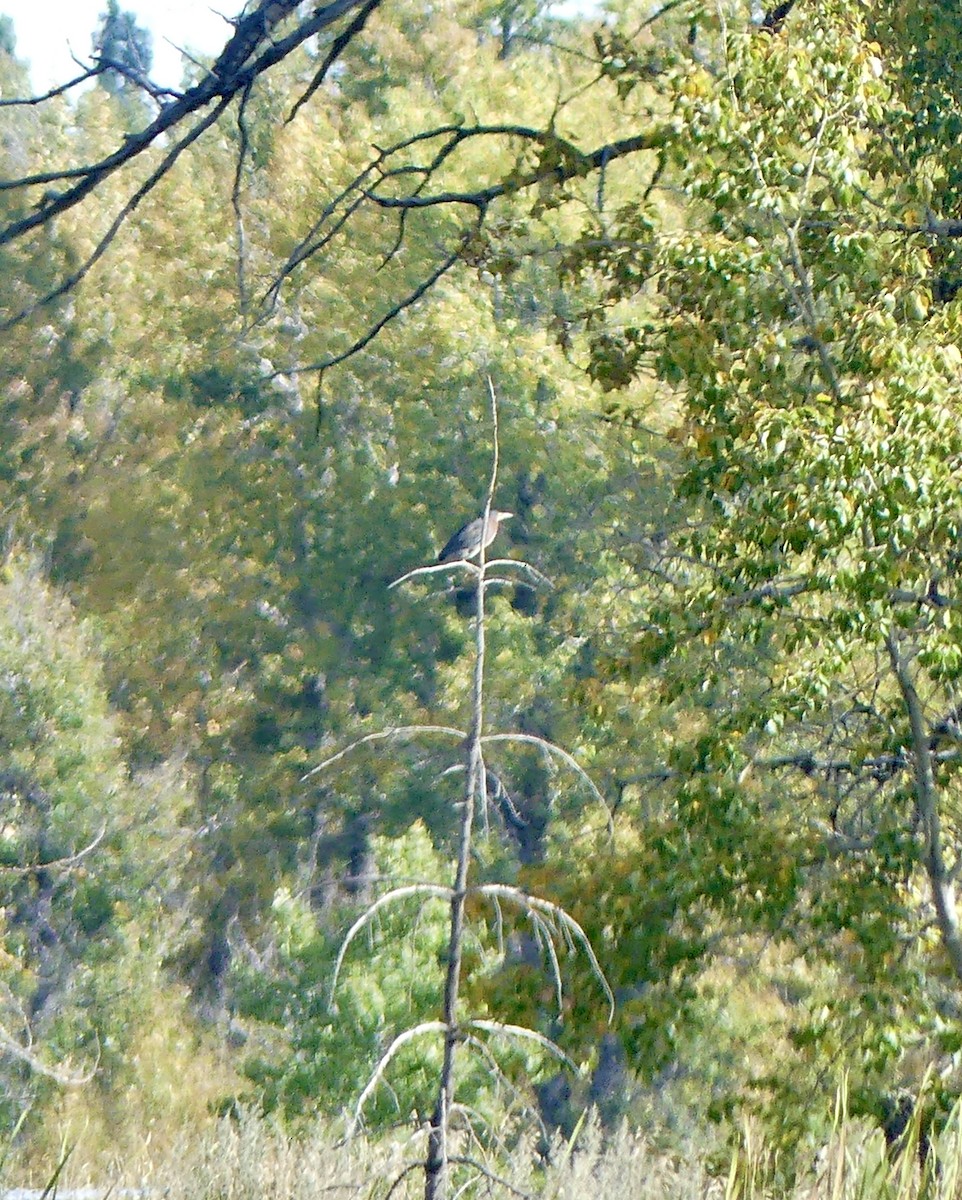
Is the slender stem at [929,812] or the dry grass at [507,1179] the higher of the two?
the slender stem at [929,812]

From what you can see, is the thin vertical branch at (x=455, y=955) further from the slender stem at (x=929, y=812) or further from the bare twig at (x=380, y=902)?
the slender stem at (x=929, y=812)

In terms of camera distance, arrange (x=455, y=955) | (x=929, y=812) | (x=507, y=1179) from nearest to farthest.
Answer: (x=455, y=955) < (x=507, y=1179) < (x=929, y=812)

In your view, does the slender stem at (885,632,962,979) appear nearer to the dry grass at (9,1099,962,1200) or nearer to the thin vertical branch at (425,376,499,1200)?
the dry grass at (9,1099,962,1200)

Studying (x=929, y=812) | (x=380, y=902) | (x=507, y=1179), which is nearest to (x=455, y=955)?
(x=380, y=902)

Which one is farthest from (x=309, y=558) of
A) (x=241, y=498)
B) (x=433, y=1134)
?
(x=433, y=1134)

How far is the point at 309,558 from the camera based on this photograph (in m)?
30.5

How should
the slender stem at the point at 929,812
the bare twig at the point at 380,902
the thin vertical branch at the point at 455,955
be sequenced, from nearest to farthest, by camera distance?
the bare twig at the point at 380,902, the thin vertical branch at the point at 455,955, the slender stem at the point at 929,812

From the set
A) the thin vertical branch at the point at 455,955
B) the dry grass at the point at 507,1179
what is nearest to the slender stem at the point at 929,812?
the dry grass at the point at 507,1179

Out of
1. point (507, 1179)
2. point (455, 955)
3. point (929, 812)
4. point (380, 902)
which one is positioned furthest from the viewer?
point (929, 812)

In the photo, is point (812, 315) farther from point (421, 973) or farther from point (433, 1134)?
point (421, 973)

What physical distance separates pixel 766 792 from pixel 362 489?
2009 cm

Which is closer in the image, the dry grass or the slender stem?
the dry grass

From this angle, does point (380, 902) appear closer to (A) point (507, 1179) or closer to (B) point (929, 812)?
(A) point (507, 1179)

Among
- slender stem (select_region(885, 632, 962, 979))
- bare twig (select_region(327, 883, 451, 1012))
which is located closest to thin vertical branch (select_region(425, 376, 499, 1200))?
bare twig (select_region(327, 883, 451, 1012))
